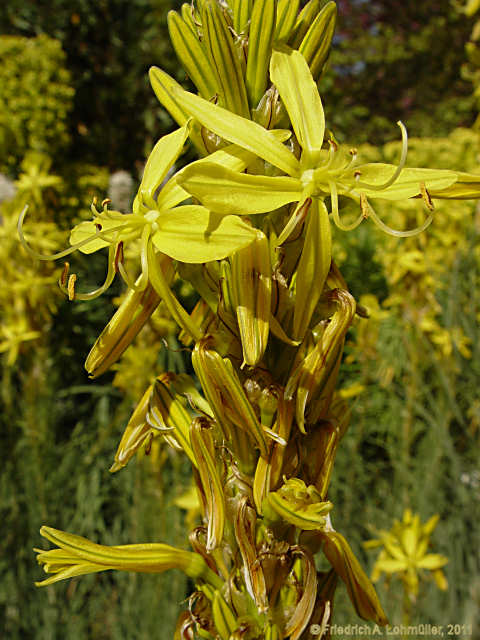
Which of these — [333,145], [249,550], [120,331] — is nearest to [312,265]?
[333,145]

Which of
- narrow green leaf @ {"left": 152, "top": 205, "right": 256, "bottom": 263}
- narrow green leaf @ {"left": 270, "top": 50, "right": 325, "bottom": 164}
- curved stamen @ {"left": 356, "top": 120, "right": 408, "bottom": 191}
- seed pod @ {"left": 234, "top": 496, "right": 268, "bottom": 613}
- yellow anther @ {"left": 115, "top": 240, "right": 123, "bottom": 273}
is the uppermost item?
narrow green leaf @ {"left": 270, "top": 50, "right": 325, "bottom": 164}

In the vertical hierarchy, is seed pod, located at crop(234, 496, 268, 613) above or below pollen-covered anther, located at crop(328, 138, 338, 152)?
below

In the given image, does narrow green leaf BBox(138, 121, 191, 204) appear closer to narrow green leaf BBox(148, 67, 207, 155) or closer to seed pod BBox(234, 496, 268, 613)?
narrow green leaf BBox(148, 67, 207, 155)

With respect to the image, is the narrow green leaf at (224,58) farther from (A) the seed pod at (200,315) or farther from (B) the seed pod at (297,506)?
(B) the seed pod at (297,506)

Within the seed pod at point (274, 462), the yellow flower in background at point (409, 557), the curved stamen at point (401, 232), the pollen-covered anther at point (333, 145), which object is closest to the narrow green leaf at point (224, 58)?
the pollen-covered anther at point (333, 145)

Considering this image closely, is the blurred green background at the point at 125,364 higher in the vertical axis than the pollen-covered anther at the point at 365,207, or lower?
lower

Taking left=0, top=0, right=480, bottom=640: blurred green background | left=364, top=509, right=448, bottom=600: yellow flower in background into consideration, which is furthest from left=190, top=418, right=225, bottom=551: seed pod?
left=364, top=509, right=448, bottom=600: yellow flower in background

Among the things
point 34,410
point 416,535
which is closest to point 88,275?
point 34,410

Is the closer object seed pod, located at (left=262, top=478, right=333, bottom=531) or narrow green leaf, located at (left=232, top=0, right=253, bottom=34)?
seed pod, located at (left=262, top=478, right=333, bottom=531)

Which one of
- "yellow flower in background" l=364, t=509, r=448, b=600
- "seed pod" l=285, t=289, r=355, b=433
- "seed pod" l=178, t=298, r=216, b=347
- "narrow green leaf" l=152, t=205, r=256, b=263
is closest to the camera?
"narrow green leaf" l=152, t=205, r=256, b=263
